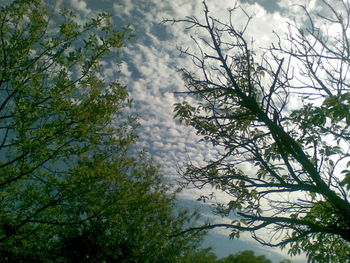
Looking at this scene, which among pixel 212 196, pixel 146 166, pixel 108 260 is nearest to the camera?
pixel 212 196

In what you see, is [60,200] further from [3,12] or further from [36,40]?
[3,12]

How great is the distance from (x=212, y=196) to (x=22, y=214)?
5118 mm

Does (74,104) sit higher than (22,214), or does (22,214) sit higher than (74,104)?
(74,104)

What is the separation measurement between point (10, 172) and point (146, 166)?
12.7 meters

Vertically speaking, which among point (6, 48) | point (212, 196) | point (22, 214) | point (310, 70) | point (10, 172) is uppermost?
point (6, 48)

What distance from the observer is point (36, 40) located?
23.9ft

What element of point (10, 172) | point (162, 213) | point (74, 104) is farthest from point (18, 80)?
point (162, 213)

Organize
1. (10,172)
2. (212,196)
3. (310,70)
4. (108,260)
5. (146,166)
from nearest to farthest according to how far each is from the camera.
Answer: (310,70) → (212,196) → (10,172) → (108,260) → (146,166)

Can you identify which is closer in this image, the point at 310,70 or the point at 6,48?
the point at 310,70

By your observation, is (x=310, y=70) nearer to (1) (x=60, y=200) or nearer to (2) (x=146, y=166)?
(1) (x=60, y=200)

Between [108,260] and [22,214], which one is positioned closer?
[22,214]

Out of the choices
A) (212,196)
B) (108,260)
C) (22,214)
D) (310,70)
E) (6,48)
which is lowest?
(108,260)

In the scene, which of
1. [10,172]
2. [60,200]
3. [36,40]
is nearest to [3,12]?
[36,40]

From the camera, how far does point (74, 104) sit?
7.05 m
